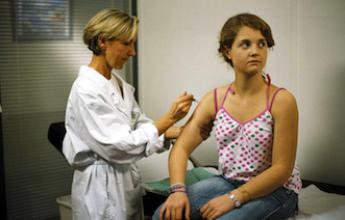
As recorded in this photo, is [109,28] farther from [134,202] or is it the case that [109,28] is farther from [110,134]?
[134,202]

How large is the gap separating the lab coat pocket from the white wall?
1.58ft

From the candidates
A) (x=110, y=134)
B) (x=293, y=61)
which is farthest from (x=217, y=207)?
(x=293, y=61)

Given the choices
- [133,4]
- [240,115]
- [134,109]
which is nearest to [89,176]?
[134,109]

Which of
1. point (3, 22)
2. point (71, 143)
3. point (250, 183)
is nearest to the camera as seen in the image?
point (250, 183)

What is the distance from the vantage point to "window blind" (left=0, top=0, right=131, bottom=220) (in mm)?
2689

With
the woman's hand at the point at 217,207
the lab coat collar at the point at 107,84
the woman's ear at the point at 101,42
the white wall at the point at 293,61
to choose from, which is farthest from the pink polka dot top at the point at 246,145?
the white wall at the point at 293,61

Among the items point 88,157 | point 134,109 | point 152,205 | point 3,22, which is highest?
point 3,22

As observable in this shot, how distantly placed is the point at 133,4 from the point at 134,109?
53.9 inches

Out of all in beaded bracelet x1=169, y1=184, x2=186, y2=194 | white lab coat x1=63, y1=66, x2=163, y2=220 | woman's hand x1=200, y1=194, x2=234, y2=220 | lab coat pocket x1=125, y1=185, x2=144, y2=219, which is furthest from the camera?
lab coat pocket x1=125, y1=185, x2=144, y2=219

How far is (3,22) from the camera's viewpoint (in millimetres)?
2641

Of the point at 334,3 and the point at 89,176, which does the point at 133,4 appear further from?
the point at 89,176

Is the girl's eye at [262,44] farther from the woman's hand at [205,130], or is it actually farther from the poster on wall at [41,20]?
the poster on wall at [41,20]

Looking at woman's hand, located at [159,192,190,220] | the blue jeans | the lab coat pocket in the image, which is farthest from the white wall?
woman's hand, located at [159,192,190,220]

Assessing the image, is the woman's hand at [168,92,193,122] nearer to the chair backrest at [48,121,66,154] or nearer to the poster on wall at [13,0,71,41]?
the chair backrest at [48,121,66,154]
